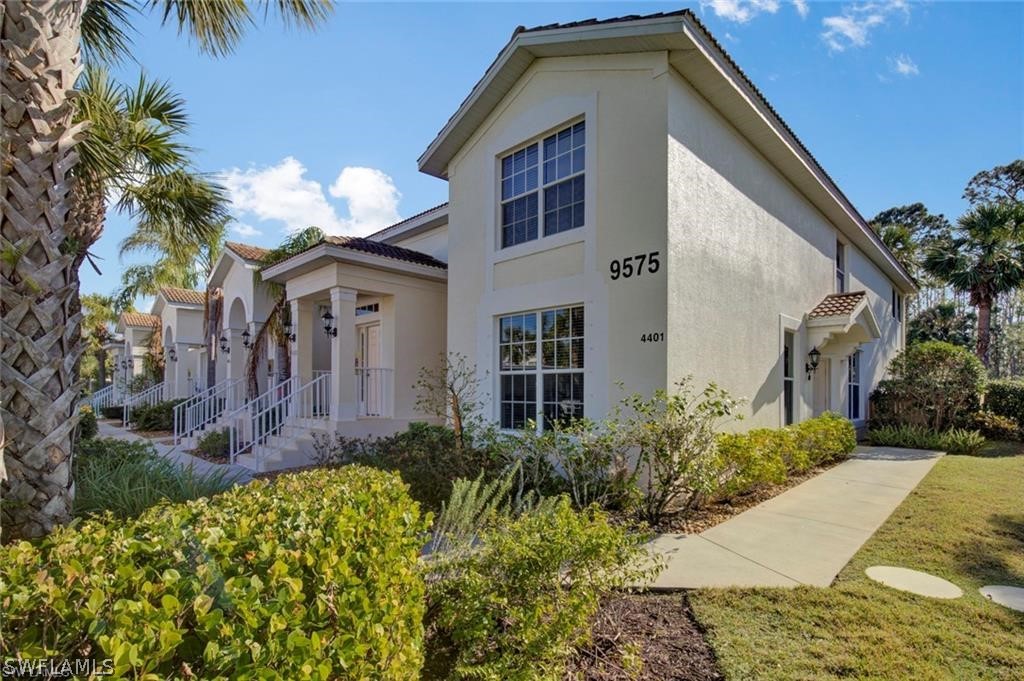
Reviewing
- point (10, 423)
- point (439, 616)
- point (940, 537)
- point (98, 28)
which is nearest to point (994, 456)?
point (940, 537)

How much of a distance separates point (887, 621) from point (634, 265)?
5.37 m

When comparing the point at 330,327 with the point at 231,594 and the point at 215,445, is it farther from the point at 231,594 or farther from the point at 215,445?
the point at 231,594

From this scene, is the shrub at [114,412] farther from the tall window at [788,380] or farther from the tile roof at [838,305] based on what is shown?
the tile roof at [838,305]

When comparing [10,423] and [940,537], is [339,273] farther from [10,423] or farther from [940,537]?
[940,537]

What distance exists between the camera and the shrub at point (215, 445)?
41.9 feet

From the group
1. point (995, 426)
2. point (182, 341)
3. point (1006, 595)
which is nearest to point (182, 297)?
point (182, 341)

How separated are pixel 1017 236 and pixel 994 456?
516 inches

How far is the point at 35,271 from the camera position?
361 centimetres

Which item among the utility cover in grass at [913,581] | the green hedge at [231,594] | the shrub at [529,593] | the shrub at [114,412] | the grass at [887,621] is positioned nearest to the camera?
the green hedge at [231,594]

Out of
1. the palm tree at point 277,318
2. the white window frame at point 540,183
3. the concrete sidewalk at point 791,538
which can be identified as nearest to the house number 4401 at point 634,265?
the white window frame at point 540,183

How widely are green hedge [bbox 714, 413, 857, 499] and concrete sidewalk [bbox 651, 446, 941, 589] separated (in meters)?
0.42

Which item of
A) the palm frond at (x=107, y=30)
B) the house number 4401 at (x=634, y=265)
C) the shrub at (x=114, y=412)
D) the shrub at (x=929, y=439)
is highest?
the palm frond at (x=107, y=30)

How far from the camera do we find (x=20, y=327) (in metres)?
3.56

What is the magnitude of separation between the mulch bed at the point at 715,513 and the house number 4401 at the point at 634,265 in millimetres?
3703
